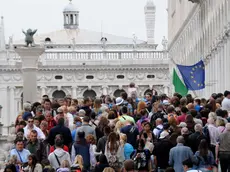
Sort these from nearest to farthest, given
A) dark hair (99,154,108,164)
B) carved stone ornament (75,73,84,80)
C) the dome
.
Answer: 1. dark hair (99,154,108,164)
2. carved stone ornament (75,73,84,80)
3. the dome

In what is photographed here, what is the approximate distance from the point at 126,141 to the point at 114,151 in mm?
959

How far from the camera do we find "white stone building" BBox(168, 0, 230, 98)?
5006 cm

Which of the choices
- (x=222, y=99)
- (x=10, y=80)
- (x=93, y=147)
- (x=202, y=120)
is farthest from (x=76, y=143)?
(x=10, y=80)

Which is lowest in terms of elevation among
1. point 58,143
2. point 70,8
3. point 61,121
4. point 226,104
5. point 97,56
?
point 58,143

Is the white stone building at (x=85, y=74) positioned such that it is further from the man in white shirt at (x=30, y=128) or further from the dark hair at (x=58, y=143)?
the dark hair at (x=58, y=143)

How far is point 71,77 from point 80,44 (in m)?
8.18

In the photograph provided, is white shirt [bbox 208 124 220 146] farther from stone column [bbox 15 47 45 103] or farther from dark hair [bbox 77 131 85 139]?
stone column [bbox 15 47 45 103]

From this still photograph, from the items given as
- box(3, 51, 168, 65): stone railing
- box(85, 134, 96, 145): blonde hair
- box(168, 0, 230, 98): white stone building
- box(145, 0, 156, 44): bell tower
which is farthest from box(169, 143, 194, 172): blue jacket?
box(145, 0, 156, 44): bell tower

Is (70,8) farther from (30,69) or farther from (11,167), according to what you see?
(11,167)

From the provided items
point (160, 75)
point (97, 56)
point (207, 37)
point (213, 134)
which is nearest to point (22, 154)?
point (213, 134)

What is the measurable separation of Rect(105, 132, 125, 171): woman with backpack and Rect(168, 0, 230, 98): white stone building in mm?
20641

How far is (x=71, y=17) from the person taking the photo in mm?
146500

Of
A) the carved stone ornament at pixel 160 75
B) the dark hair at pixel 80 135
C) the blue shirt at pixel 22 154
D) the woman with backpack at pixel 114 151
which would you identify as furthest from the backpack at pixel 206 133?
the carved stone ornament at pixel 160 75

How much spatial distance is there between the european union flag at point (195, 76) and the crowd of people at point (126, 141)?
1145 centimetres
